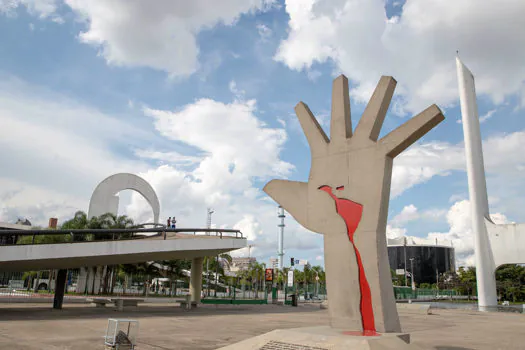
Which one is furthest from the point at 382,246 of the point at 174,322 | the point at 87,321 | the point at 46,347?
the point at 87,321

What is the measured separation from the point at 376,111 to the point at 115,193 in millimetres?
37798

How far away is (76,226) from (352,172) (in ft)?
119

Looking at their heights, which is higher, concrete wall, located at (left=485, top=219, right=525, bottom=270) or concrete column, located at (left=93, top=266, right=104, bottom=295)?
concrete wall, located at (left=485, top=219, right=525, bottom=270)

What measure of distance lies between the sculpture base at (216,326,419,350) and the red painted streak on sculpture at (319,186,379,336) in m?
0.56

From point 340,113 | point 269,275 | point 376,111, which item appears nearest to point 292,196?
point 340,113

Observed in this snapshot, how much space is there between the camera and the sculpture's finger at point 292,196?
1176 cm

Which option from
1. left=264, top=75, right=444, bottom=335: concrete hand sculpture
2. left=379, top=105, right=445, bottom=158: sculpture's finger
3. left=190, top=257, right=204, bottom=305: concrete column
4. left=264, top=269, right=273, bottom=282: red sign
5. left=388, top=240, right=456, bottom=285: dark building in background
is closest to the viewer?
left=379, top=105, right=445, bottom=158: sculpture's finger

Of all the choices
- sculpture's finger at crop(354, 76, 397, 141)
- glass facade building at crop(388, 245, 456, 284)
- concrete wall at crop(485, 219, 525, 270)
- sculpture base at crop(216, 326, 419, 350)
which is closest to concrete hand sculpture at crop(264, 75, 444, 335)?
sculpture's finger at crop(354, 76, 397, 141)

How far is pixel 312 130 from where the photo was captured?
12102mm

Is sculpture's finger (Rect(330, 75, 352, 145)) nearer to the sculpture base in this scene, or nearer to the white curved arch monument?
the sculpture base

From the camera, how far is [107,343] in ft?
32.4

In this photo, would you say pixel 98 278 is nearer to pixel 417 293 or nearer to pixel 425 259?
pixel 417 293

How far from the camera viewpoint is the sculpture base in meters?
8.21

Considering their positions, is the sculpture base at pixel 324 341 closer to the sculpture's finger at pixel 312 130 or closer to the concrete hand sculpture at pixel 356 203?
the concrete hand sculpture at pixel 356 203
